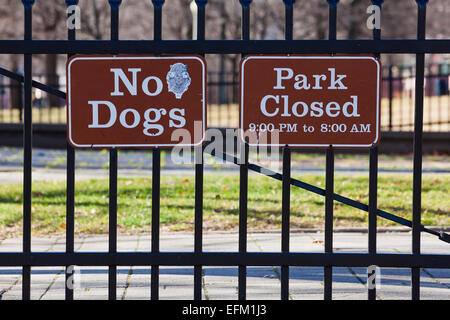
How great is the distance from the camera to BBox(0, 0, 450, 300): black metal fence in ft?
12.6

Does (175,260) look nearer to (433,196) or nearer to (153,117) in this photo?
(153,117)

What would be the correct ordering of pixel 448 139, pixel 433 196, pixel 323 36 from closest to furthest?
1. pixel 433 196
2. pixel 448 139
3. pixel 323 36

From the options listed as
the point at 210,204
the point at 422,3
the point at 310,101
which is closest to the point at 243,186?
the point at 310,101

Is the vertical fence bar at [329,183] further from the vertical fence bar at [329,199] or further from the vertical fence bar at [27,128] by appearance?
the vertical fence bar at [27,128]

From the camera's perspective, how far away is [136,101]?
152 inches

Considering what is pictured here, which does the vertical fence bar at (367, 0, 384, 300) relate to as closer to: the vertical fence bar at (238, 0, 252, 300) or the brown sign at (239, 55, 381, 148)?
the brown sign at (239, 55, 381, 148)

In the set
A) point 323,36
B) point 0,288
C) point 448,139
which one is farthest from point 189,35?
point 0,288

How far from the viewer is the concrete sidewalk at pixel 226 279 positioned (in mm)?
4727

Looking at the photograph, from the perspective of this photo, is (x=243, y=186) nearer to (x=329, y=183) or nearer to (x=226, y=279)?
(x=329, y=183)

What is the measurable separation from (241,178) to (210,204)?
4.37 m

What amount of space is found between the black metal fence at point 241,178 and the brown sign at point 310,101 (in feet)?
0.23

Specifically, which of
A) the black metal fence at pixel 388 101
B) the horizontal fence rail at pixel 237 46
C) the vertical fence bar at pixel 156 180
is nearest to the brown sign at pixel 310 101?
the horizontal fence rail at pixel 237 46

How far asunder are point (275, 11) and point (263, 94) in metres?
30.5

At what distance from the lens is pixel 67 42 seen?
3.85m
